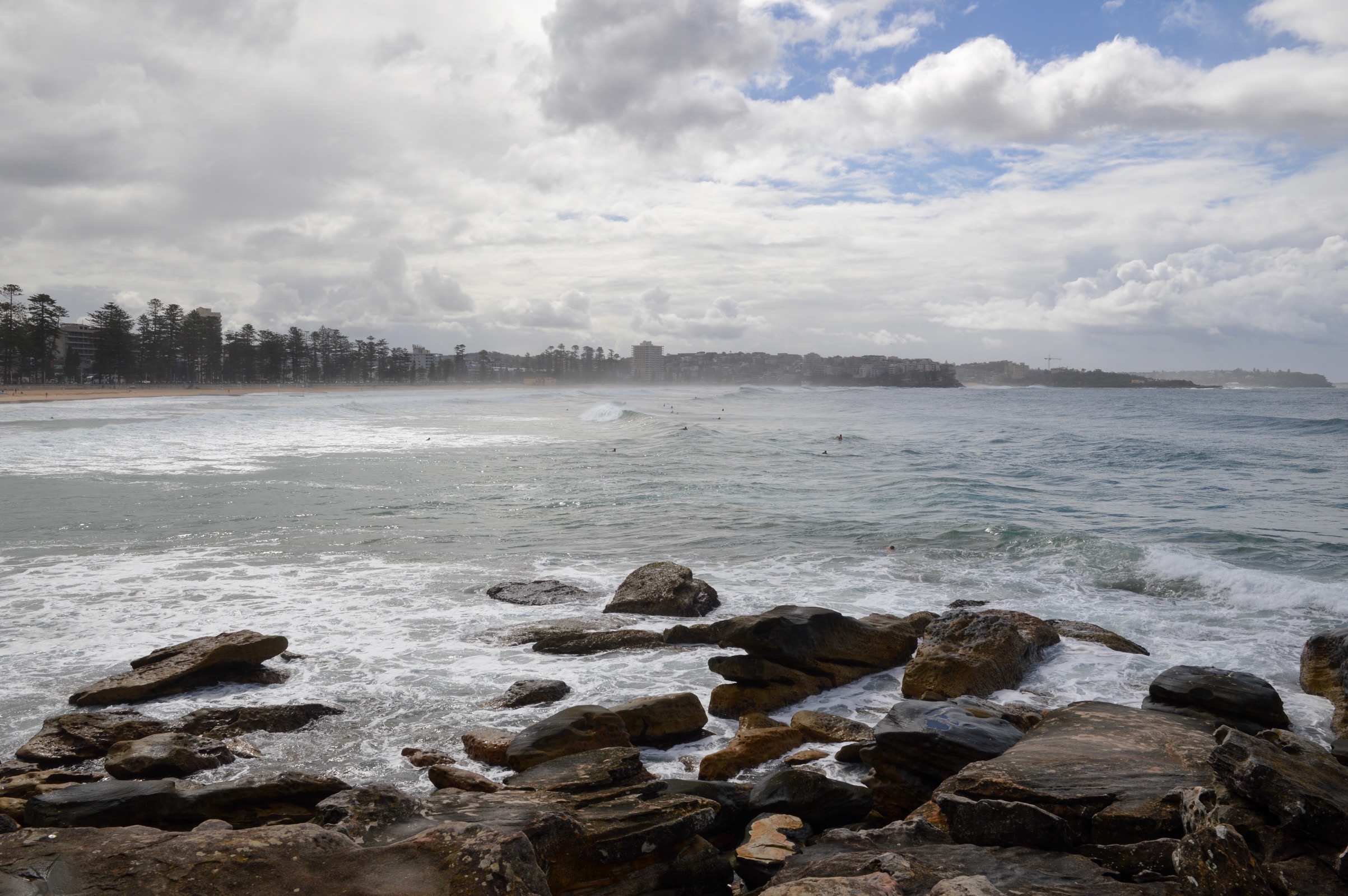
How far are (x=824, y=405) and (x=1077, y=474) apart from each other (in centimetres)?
5851

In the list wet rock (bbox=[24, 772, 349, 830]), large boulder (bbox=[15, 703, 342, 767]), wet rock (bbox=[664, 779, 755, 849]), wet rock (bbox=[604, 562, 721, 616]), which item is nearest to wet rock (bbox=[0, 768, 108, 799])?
large boulder (bbox=[15, 703, 342, 767])

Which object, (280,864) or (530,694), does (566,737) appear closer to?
(530,694)

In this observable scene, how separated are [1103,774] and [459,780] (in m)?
4.04

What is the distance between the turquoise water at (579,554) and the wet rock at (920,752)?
0.60 metres

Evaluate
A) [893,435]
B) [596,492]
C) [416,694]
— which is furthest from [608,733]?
[893,435]

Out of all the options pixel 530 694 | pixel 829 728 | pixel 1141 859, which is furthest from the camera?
pixel 530 694

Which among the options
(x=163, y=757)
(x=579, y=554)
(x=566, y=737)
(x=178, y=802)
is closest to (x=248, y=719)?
(x=163, y=757)

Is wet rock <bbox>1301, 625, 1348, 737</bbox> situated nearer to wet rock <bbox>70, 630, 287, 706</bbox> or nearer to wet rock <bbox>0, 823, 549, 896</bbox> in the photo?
wet rock <bbox>0, 823, 549, 896</bbox>

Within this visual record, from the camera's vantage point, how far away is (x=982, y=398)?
118 meters

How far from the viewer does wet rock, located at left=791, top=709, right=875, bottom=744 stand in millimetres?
6738

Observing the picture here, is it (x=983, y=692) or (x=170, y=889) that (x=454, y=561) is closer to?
(x=983, y=692)

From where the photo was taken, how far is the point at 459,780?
5.45 m

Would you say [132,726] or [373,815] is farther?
[132,726]

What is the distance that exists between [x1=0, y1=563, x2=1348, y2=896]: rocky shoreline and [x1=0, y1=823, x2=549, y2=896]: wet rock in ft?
0.04
